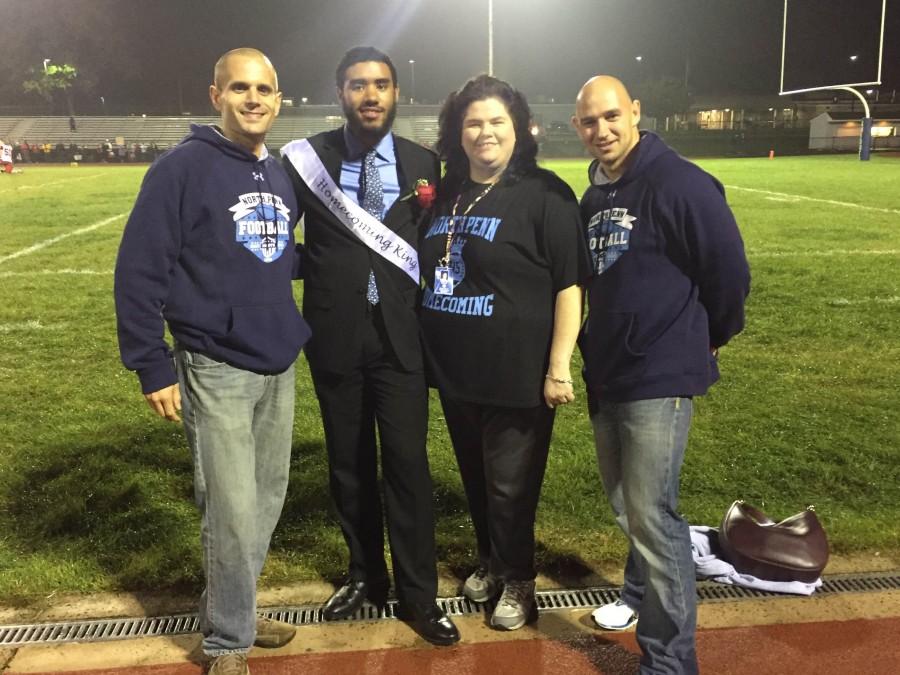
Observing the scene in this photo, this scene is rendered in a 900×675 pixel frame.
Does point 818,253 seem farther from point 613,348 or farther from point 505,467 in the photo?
point 613,348

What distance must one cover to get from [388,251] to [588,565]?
1602 millimetres

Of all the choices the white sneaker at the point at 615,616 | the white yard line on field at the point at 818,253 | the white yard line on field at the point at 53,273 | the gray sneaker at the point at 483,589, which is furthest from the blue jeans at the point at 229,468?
the white yard line on field at the point at 818,253

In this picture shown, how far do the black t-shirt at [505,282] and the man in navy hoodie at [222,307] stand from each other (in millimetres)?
516

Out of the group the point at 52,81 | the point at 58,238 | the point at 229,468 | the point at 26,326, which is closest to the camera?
the point at 229,468

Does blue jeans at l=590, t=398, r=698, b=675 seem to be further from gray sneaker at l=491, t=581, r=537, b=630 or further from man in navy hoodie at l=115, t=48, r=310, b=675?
man in navy hoodie at l=115, t=48, r=310, b=675

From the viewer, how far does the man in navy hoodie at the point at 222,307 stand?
2318 millimetres

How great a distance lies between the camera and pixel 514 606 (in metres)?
2.87

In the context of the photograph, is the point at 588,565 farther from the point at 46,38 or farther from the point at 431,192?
the point at 46,38

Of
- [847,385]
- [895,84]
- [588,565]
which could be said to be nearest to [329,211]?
[588,565]

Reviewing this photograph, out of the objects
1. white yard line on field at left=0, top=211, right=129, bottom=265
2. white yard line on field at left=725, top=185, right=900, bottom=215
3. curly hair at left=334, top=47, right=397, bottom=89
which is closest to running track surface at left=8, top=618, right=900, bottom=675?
curly hair at left=334, top=47, right=397, bottom=89

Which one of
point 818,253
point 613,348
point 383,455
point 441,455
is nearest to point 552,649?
point 383,455

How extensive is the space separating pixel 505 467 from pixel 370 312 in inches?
28.4

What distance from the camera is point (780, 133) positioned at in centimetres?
5309

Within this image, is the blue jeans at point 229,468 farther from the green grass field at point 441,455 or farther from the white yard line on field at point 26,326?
the white yard line on field at point 26,326
